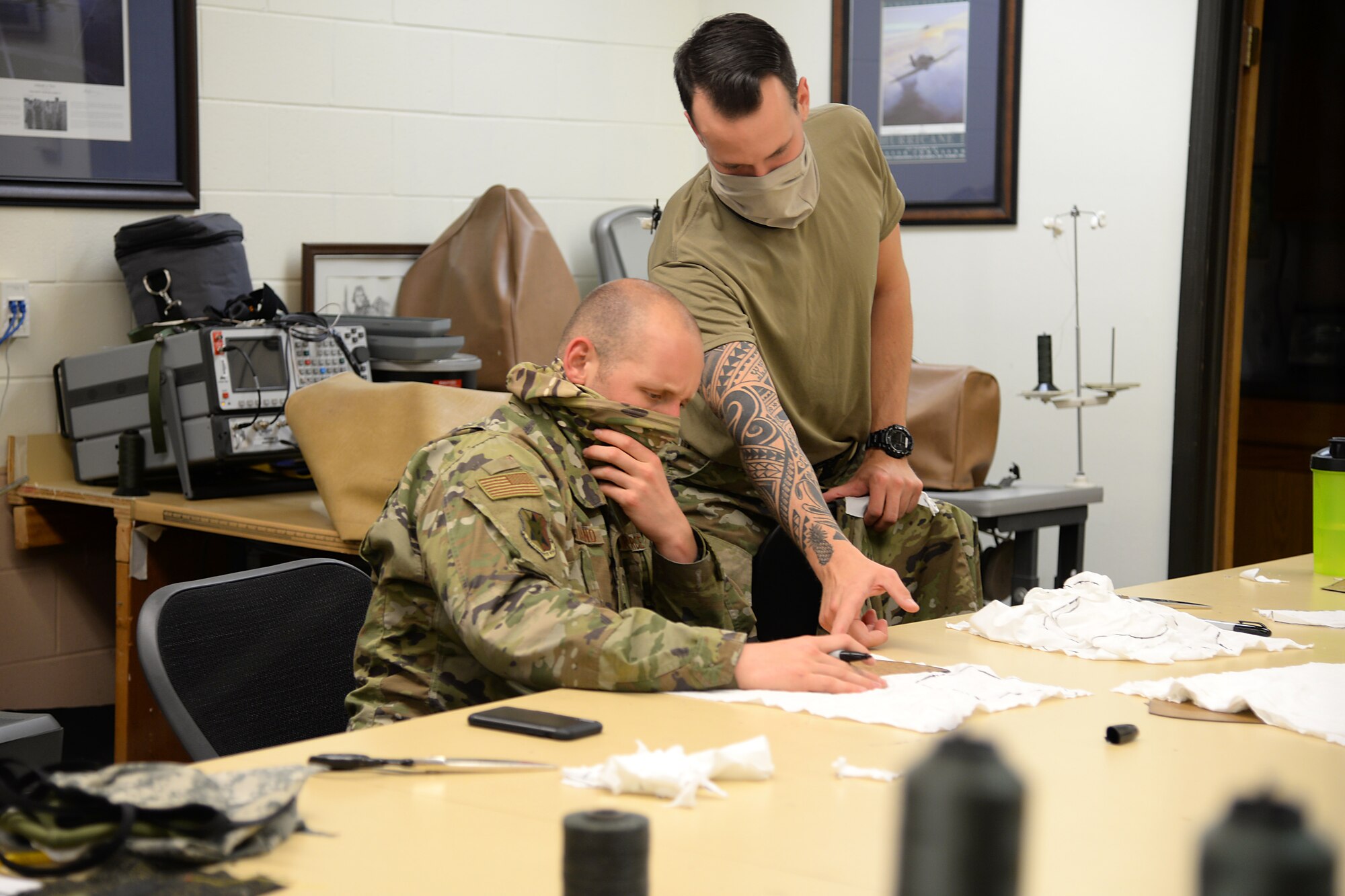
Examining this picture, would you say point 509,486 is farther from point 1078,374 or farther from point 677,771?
point 1078,374

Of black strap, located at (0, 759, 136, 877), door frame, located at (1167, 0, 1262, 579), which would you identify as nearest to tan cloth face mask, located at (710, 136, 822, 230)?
black strap, located at (0, 759, 136, 877)

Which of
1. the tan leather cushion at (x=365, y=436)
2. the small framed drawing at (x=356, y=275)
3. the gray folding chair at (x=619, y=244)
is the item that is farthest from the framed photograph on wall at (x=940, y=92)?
the tan leather cushion at (x=365, y=436)

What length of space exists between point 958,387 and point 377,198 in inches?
66.9

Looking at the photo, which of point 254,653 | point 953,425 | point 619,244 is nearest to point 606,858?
point 254,653

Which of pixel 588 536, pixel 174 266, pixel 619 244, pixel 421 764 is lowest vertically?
pixel 421 764

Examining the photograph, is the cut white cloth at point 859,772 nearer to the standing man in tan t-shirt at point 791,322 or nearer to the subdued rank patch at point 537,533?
the subdued rank patch at point 537,533

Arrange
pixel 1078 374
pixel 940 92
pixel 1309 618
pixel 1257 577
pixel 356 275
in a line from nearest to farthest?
1. pixel 1309 618
2. pixel 1257 577
3. pixel 1078 374
4. pixel 356 275
5. pixel 940 92

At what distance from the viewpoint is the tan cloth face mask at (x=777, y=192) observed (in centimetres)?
193

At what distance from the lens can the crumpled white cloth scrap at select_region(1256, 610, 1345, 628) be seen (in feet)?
5.74

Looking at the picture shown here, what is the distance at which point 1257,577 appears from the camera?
2127 millimetres

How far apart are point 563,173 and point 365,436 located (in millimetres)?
1779

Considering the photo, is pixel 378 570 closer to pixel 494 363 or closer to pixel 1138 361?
pixel 494 363

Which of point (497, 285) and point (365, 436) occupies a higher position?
point (497, 285)

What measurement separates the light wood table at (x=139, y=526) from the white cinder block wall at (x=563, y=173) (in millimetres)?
124
